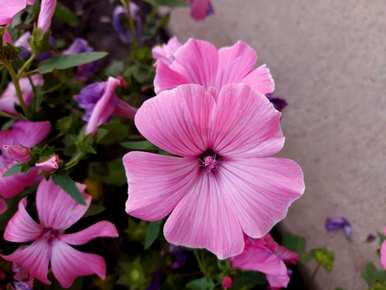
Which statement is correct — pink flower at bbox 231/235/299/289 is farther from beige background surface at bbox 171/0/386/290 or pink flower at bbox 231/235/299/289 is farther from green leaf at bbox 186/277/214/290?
beige background surface at bbox 171/0/386/290

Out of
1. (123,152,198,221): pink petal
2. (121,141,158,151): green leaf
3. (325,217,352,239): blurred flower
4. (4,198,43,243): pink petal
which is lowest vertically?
(325,217,352,239): blurred flower

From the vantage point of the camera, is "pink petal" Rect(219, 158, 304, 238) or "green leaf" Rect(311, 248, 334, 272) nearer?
"pink petal" Rect(219, 158, 304, 238)

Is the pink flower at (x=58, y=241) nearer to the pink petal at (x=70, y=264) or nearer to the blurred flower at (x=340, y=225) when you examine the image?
the pink petal at (x=70, y=264)

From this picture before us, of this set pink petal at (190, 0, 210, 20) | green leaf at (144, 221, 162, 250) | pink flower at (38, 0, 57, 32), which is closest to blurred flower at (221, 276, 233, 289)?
green leaf at (144, 221, 162, 250)

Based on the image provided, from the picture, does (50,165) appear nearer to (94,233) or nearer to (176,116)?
(94,233)

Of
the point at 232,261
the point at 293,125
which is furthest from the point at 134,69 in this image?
the point at 232,261
